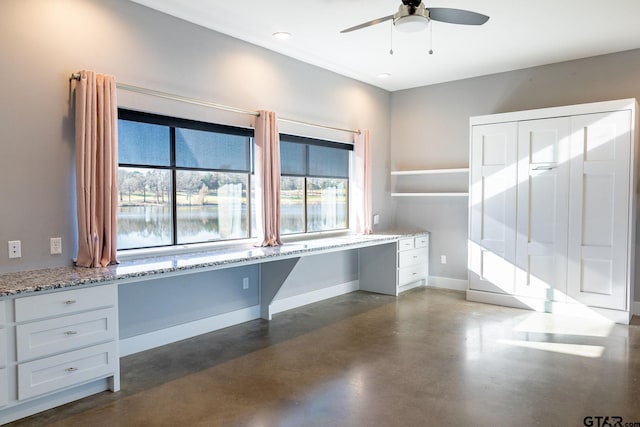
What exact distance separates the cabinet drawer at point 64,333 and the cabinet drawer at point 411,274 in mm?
3657

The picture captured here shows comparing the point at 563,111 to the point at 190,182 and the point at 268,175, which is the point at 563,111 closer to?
the point at 268,175

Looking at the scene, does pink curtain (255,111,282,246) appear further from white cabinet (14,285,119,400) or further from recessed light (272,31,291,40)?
white cabinet (14,285,119,400)

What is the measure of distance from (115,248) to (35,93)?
1.17 m

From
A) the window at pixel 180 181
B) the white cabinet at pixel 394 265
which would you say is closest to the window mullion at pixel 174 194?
the window at pixel 180 181

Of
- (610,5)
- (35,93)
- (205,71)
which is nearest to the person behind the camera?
(35,93)

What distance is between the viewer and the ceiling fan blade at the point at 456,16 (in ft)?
9.58

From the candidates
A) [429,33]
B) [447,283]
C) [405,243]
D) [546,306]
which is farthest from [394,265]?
[429,33]

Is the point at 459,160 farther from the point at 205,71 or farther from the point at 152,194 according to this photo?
the point at 152,194

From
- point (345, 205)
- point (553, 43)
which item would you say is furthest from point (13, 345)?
point (553, 43)

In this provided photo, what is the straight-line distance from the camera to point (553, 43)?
177 inches

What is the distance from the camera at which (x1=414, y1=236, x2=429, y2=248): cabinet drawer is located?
591 cm

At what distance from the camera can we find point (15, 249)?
2.93m

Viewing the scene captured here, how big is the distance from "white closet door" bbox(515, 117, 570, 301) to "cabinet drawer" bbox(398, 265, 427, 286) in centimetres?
133

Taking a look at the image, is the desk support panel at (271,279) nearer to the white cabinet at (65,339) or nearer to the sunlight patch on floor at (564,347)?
the white cabinet at (65,339)
